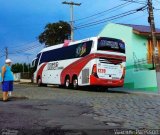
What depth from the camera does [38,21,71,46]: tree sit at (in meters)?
69.8

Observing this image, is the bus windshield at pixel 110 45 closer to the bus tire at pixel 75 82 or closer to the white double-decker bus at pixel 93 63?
the white double-decker bus at pixel 93 63

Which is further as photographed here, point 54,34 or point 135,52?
point 54,34

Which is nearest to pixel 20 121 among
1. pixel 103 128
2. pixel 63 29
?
pixel 103 128

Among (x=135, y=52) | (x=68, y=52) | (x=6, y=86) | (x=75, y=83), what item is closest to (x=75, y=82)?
(x=75, y=83)

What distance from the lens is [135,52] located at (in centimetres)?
4375

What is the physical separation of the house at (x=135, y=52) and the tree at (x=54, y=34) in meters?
22.3

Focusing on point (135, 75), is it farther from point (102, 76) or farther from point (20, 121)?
point (20, 121)

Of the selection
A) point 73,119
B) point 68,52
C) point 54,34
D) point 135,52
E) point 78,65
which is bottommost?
point 73,119

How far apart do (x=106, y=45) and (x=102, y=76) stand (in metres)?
2.10

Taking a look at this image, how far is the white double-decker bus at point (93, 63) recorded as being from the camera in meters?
30.8

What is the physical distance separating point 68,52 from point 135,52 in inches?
422

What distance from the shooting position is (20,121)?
37.9ft

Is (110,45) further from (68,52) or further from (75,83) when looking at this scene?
(68,52)

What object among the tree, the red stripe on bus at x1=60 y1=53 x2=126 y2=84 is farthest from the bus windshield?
the tree
